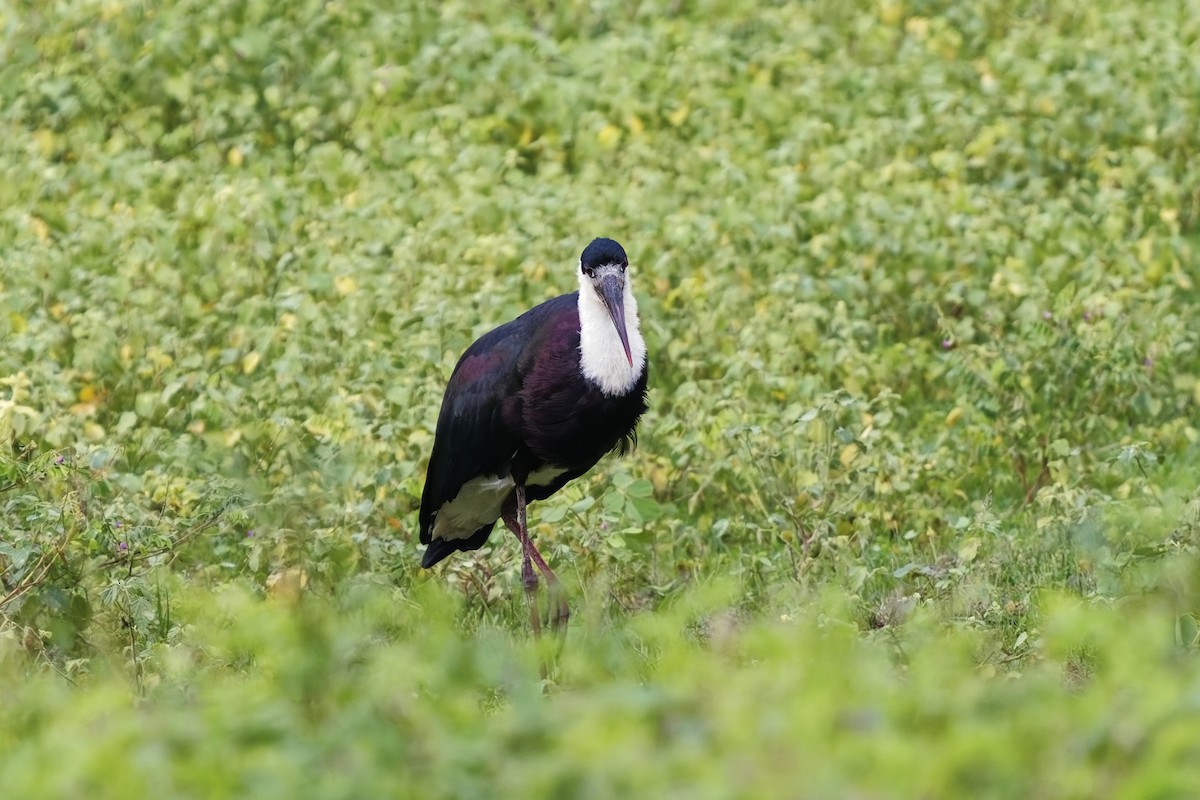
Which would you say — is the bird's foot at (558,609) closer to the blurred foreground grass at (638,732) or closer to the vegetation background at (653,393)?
the vegetation background at (653,393)

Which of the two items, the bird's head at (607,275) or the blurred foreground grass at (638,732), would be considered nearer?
the blurred foreground grass at (638,732)

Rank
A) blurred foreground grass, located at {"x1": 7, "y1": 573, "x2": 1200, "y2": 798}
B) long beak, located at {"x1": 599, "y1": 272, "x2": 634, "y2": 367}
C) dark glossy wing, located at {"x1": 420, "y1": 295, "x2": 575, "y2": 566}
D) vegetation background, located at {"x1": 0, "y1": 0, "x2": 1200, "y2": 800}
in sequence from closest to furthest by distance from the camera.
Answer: blurred foreground grass, located at {"x1": 7, "y1": 573, "x2": 1200, "y2": 798}, vegetation background, located at {"x1": 0, "y1": 0, "x2": 1200, "y2": 800}, long beak, located at {"x1": 599, "y1": 272, "x2": 634, "y2": 367}, dark glossy wing, located at {"x1": 420, "y1": 295, "x2": 575, "y2": 566}

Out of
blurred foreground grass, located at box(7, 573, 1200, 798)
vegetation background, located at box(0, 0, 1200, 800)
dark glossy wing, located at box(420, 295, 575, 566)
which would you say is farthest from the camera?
dark glossy wing, located at box(420, 295, 575, 566)

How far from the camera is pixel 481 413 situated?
648 cm

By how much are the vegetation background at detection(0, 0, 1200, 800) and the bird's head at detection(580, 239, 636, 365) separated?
0.67 meters

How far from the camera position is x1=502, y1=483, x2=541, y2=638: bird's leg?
20.5 ft

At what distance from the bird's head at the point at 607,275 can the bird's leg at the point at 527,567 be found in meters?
0.74

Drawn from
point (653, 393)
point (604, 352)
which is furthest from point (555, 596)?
point (653, 393)

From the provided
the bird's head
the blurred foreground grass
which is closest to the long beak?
the bird's head

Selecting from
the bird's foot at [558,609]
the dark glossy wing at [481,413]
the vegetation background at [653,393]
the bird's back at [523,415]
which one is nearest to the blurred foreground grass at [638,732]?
the vegetation background at [653,393]

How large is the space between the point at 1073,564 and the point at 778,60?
5.26 meters

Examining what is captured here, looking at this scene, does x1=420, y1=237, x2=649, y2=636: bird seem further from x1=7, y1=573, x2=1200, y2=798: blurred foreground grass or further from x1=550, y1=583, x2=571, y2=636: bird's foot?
x1=7, y1=573, x2=1200, y2=798: blurred foreground grass

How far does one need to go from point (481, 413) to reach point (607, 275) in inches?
25.2

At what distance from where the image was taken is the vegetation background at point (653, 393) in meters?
3.10
